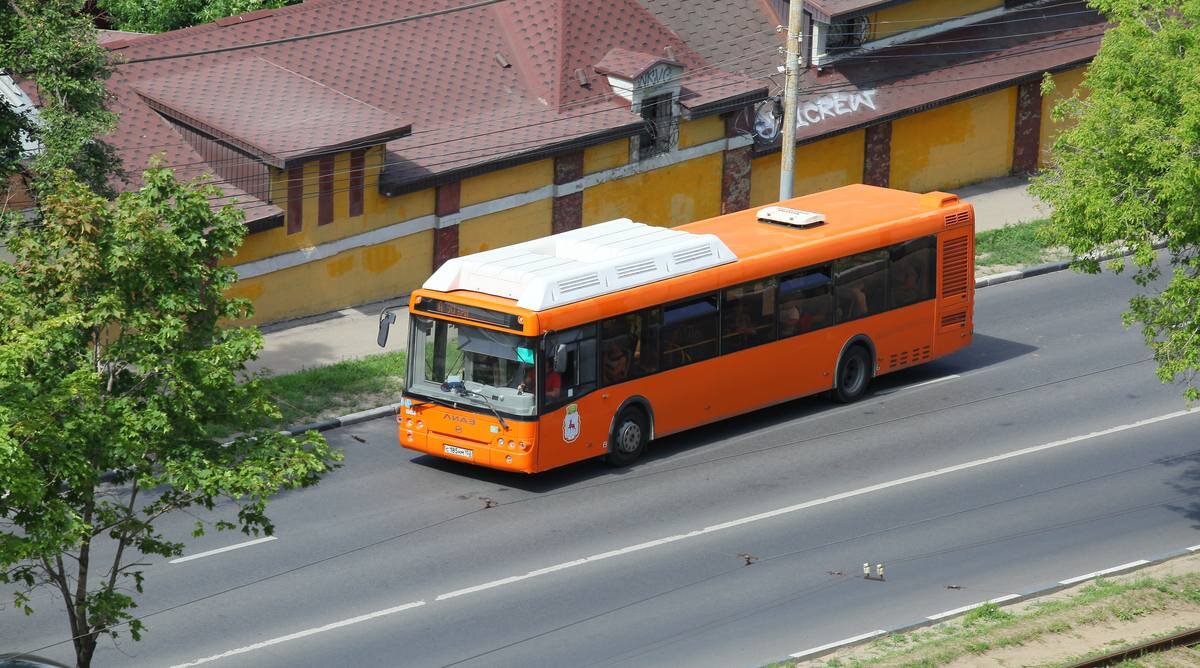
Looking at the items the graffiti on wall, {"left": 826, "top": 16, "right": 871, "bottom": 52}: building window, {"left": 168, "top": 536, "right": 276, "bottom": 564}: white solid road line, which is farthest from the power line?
{"left": 168, "top": 536, "right": 276, "bottom": 564}: white solid road line

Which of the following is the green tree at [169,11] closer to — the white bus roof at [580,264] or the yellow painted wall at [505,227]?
the yellow painted wall at [505,227]

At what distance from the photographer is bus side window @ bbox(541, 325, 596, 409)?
21.7 metres

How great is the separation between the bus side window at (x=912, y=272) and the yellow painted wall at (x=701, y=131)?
9162mm

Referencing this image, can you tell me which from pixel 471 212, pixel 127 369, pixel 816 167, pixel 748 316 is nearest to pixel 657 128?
pixel 816 167

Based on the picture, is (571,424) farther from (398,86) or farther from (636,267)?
(398,86)

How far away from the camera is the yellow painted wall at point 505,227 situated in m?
31.8

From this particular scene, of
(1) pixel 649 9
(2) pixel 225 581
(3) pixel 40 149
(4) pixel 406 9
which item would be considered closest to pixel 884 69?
(1) pixel 649 9

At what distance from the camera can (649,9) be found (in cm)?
3656

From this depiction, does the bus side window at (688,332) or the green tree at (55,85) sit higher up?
the green tree at (55,85)

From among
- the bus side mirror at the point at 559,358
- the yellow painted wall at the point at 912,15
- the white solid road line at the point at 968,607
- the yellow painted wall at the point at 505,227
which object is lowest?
the white solid road line at the point at 968,607

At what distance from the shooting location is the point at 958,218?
26.6 metres

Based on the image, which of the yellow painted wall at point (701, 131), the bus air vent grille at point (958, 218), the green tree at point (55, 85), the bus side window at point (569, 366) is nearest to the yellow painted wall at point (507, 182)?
the yellow painted wall at point (701, 131)

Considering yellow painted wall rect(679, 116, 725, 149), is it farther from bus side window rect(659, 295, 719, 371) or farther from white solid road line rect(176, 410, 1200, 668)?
white solid road line rect(176, 410, 1200, 668)

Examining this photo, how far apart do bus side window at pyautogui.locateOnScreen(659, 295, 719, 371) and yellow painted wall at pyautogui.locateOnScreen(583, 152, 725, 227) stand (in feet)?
33.6
